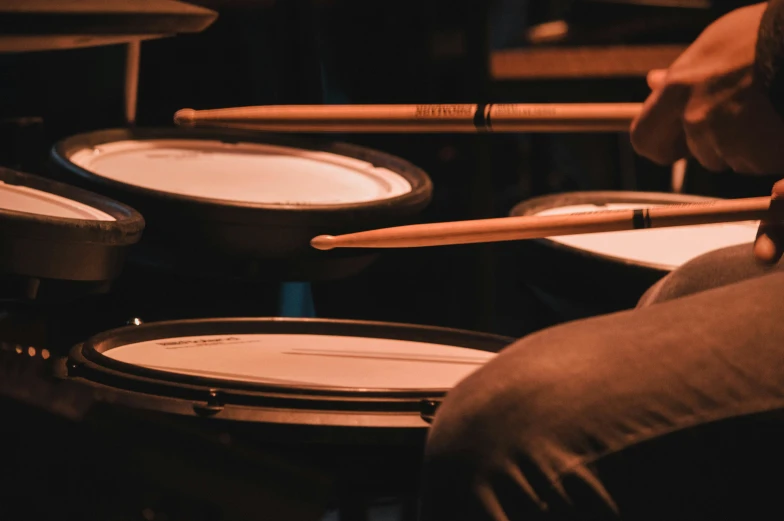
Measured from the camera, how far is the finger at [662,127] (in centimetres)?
90

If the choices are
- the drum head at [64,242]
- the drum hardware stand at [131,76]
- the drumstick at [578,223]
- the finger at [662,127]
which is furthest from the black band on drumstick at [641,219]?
the drum hardware stand at [131,76]

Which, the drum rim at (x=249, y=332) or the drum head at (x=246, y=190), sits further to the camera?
the drum head at (x=246, y=190)

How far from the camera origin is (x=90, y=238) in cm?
87

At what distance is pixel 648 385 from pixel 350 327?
22.5 inches

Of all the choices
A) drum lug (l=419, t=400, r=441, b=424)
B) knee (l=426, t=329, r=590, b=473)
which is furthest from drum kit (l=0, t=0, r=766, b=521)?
knee (l=426, t=329, r=590, b=473)

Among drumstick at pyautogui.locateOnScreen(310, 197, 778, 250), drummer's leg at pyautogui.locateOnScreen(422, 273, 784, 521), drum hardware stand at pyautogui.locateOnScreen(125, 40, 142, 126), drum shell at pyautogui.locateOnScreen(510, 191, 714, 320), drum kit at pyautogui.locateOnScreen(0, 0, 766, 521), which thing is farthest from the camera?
drum hardware stand at pyautogui.locateOnScreen(125, 40, 142, 126)

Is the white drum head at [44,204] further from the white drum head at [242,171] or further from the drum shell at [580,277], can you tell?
the drum shell at [580,277]

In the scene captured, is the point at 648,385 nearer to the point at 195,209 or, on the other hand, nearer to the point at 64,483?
the point at 64,483

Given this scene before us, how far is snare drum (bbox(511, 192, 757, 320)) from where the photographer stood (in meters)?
1.12

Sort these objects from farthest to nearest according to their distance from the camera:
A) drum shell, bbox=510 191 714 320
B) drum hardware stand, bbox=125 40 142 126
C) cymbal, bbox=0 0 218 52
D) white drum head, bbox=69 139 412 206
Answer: drum hardware stand, bbox=125 40 142 126 → white drum head, bbox=69 139 412 206 → drum shell, bbox=510 191 714 320 → cymbal, bbox=0 0 218 52

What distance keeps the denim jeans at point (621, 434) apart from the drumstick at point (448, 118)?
386 mm

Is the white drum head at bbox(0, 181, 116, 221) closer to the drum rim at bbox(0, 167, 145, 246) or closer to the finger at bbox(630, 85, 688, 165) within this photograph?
the drum rim at bbox(0, 167, 145, 246)

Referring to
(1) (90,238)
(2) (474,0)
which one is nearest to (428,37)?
(2) (474,0)

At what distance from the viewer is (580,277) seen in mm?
1146
